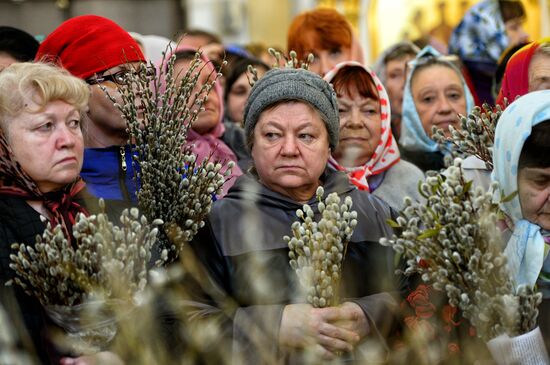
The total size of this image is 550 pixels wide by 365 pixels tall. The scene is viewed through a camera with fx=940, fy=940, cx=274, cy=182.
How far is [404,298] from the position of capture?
10.2 ft

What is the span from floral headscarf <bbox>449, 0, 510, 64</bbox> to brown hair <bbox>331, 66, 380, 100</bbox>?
2.10 meters

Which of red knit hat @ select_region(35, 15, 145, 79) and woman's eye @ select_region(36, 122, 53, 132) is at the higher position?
red knit hat @ select_region(35, 15, 145, 79)

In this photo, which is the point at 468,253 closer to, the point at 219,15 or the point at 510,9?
the point at 510,9

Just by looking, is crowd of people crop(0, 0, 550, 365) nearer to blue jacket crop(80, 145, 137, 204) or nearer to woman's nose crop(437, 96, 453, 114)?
blue jacket crop(80, 145, 137, 204)

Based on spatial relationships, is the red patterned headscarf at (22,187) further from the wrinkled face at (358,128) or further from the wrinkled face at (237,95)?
the wrinkled face at (237,95)

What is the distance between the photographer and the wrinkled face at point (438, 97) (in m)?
4.67

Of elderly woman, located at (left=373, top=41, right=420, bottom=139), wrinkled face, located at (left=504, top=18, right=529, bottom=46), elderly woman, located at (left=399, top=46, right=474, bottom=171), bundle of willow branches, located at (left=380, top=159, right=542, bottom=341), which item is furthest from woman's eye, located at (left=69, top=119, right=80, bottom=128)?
wrinkled face, located at (left=504, top=18, right=529, bottom=46)

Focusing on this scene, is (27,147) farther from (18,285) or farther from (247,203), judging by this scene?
(247,203)

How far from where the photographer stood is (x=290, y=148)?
3189 millimetres

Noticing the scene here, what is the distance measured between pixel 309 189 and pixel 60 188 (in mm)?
859

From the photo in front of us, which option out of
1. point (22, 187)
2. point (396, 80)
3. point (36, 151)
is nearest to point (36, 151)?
point (36, 151)

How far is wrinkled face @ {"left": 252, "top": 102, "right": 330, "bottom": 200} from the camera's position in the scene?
3.21 metres

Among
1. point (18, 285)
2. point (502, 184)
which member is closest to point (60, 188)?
point (18, 285)

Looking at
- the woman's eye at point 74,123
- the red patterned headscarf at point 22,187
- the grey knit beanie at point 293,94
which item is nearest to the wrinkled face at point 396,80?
the grey knit beanie at point 293,94
